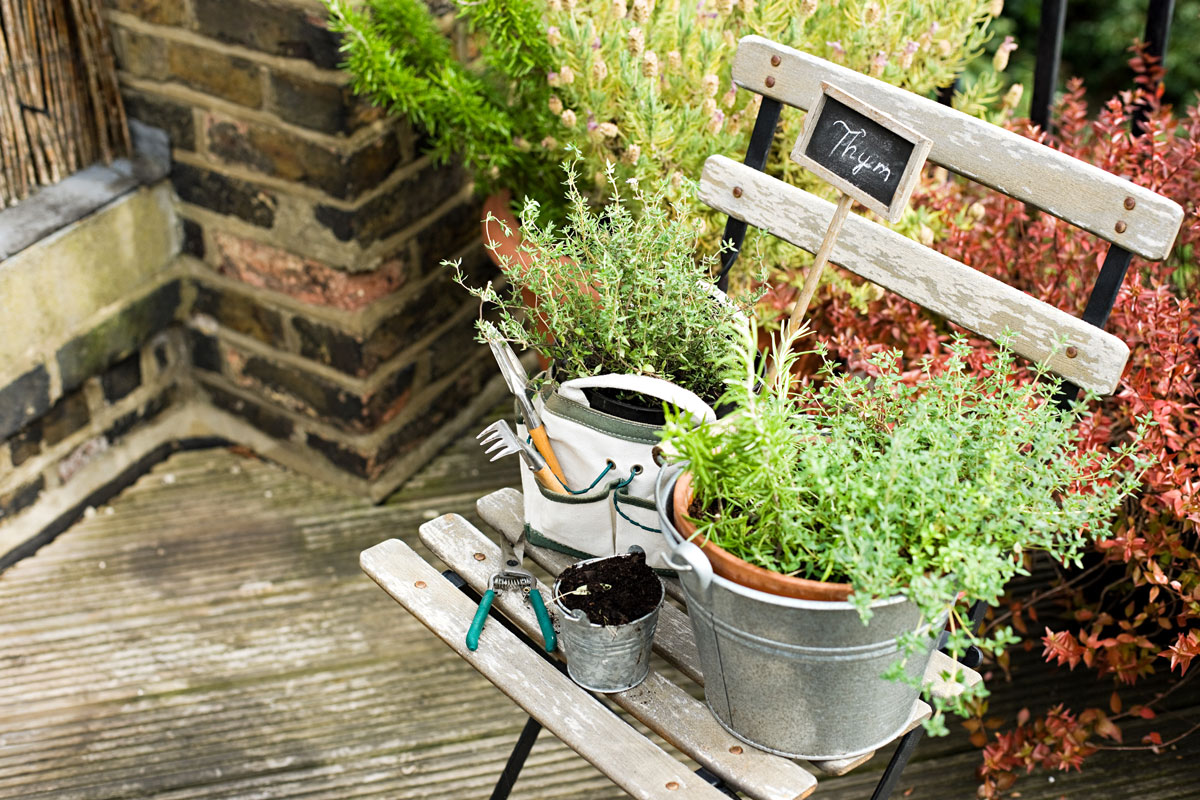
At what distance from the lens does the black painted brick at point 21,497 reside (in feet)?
9.29

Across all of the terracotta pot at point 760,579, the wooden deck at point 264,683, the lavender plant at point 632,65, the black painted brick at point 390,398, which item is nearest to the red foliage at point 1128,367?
the wooden deck at point 264,683

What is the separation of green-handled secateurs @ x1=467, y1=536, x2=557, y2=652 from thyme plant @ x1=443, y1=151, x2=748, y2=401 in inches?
11.2

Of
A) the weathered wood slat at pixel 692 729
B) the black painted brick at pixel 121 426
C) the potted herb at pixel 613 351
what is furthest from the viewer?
the black painted brick at pixel 121 426

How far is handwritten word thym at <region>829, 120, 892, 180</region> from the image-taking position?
4.99 feet

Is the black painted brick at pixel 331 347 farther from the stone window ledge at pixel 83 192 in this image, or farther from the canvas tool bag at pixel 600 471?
the canvas tool bag at pixel 600 471

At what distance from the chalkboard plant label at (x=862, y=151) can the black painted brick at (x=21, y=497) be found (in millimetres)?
2187

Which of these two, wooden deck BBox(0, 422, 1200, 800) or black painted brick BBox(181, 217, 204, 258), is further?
black painted brick BBox(181, 217, 204, 258)

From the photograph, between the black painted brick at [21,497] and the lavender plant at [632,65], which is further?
the black painted brick at [21,497]

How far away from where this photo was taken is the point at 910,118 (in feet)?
5.81

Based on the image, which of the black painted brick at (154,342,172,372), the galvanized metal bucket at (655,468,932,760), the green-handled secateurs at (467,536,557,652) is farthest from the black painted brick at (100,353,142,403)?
the galvanized metal bucket at (655,468,932,760)

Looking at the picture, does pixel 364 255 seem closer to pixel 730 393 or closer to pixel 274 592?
pixel 274 592

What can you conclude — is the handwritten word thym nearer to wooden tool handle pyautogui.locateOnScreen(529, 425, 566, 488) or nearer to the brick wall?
wooden tool handle pyautogui.locateOnScreen(529, 425, 566, 488)

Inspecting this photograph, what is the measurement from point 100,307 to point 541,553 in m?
1.73

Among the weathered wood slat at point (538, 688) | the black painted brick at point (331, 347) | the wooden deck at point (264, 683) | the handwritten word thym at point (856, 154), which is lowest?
the wooden deck at point (264, 683)
